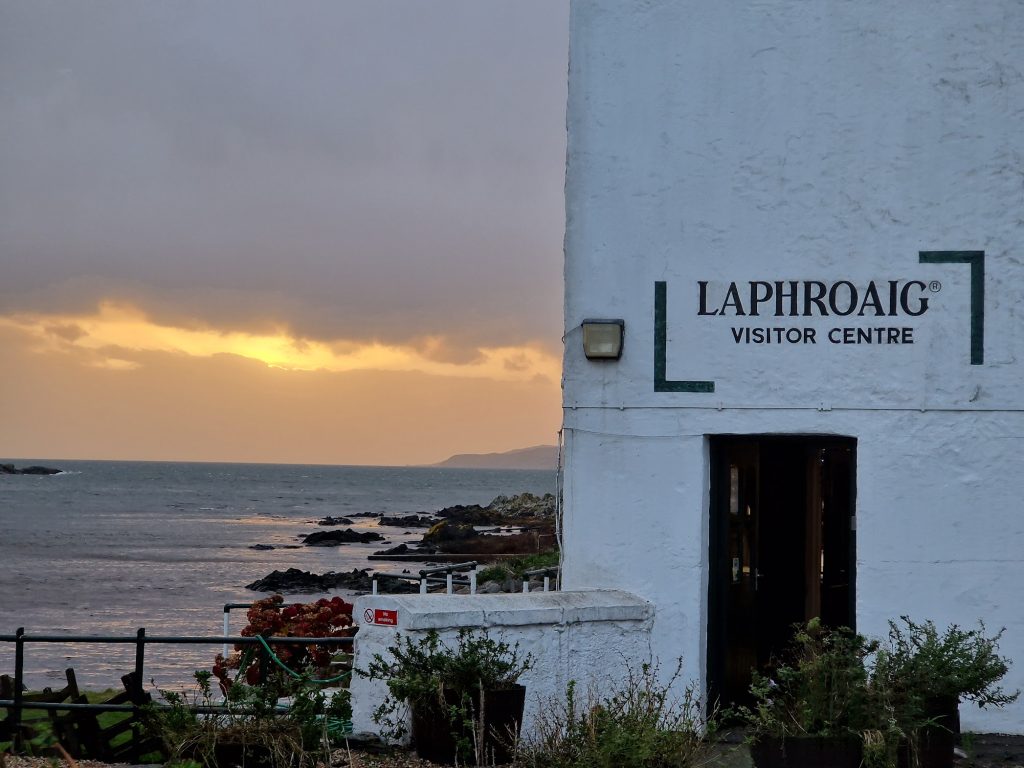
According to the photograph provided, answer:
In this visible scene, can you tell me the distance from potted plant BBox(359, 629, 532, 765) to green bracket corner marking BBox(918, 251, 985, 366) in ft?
13.0

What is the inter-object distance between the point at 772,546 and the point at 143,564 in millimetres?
46023

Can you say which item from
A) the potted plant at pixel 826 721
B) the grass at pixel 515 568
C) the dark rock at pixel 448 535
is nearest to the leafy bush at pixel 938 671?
the potted plant at pixel 826 721

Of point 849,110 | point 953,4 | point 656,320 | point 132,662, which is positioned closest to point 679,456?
point 656,320

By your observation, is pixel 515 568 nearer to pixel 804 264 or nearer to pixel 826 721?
pixel 804 264

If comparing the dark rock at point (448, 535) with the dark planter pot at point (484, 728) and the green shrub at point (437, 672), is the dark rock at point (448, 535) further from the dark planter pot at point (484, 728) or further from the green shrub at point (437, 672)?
the dark planter pot at point (484, 728)

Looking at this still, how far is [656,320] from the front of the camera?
880cm

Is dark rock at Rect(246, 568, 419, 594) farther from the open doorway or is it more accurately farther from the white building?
the white building

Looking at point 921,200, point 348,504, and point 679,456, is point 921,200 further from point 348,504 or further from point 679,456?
point 348,504

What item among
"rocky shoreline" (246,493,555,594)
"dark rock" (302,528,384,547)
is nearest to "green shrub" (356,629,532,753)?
"rocky shoreline" (246,493,555,594)

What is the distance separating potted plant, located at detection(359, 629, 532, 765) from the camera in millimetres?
7141

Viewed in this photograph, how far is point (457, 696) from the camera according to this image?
731 centimetres

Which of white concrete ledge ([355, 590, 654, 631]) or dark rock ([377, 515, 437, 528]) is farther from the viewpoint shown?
dark rock ([377, 515, 437, 528])

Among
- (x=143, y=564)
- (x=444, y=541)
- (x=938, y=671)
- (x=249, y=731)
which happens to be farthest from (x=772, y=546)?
(x=444, y=541)

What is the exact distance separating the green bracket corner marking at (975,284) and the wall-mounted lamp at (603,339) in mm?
2257
